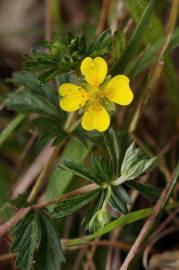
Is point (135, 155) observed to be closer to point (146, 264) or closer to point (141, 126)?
point (146, 264)

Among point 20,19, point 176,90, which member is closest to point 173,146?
point 176,90

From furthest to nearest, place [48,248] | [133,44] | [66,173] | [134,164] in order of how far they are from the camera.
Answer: [66,173] → [133,44] → [48,248] → [134,164]

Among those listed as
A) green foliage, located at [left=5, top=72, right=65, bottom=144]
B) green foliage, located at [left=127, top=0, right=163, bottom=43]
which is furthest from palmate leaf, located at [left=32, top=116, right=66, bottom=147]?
green foliage, located at [left=127, top=0, right=163, bottom=43]

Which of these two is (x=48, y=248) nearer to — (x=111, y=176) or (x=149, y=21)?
Result: (x=111, y=176)

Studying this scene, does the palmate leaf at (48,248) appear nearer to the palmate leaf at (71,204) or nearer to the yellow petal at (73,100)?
the palmate leaf at (71,204)

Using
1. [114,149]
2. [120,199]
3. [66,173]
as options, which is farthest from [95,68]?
[66,173]
